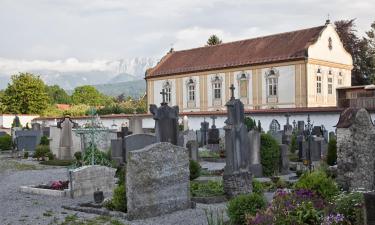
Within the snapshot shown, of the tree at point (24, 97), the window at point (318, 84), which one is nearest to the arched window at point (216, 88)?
the window at point (318, 84)

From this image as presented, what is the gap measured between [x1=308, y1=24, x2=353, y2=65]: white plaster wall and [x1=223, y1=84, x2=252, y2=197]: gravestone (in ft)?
105

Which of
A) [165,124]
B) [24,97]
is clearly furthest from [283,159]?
[24,97]

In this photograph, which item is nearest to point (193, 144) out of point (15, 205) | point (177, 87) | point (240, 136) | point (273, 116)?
point (240, 136)

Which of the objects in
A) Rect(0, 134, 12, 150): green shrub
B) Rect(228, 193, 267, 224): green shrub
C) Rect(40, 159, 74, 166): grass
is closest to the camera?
Rect(228, 193, 267, 224): green shrub

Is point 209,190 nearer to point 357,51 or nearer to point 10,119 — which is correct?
point 357,51

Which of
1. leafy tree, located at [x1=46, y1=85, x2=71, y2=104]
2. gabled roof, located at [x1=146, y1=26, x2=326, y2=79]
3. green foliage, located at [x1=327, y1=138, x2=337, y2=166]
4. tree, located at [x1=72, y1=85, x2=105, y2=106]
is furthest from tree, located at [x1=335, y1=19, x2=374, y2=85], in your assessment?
leafy tree, located at [x1=46, y1=85, x2=71, y2=104]

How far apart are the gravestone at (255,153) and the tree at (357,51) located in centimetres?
3940

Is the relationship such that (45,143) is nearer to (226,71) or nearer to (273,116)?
(273,116)

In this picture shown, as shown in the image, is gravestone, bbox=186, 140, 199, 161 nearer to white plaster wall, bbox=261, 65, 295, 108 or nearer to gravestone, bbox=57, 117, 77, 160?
gravestone, bbox=57, 117, 77, 160

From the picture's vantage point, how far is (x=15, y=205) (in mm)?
11562

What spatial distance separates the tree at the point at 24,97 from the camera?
64.4m

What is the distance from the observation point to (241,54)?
4919 centimetres

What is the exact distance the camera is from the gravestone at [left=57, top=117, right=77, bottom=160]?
915 inches

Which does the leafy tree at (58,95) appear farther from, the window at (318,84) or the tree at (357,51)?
the window at (318,84)
